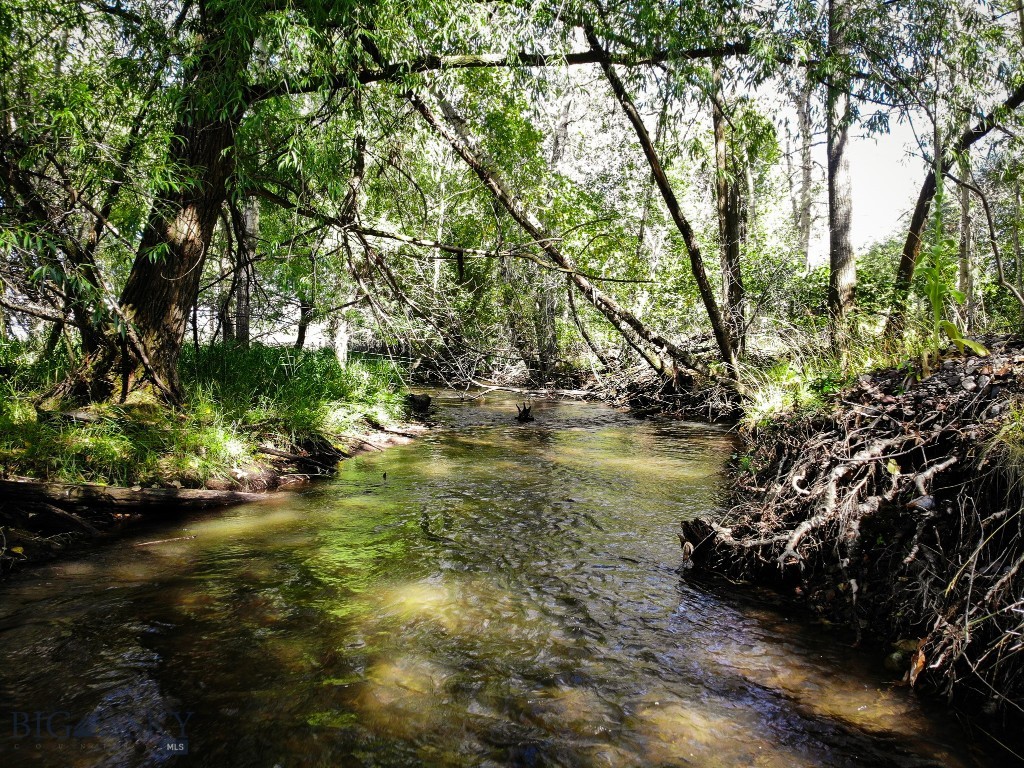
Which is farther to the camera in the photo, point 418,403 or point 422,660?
point 418,403

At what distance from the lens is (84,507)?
4656mm

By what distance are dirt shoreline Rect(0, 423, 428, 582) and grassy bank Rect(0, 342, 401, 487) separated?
9.1 inches

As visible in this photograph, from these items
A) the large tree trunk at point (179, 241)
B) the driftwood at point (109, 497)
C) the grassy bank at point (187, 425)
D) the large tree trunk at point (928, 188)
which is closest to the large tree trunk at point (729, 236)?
the large tree trunk at point (928, 188)

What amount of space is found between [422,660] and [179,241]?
523 centimetres

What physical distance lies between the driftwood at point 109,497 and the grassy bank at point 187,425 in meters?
0.28

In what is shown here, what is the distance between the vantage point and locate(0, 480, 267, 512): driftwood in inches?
169

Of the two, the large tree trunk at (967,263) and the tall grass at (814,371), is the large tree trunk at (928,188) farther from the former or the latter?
the tall grass at (814,371)

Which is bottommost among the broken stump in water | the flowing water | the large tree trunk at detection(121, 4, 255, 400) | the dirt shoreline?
the flowing water

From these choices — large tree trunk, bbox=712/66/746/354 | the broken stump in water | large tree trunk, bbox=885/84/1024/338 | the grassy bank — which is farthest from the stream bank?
the broken stump in water

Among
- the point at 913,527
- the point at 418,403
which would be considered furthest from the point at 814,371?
the point at 418,403

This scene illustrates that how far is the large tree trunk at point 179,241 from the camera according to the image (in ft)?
19.1

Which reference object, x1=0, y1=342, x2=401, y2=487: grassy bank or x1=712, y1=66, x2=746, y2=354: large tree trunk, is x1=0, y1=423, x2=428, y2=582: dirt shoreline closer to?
x1=0, y1=342, x2=401, y2=487: grassy bank

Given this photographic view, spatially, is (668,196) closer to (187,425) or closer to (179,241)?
(179,241)

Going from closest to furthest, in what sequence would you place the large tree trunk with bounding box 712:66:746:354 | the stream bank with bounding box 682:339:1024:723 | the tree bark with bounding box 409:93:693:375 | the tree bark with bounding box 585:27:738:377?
the stream bank with bounding box 682:339:1024:723 → the tree bark with bounding box 585:27:738:377 → the tree bark with bounding box 409:93:693:375 → the large tree trunk with bounding box 712:66:746:354
